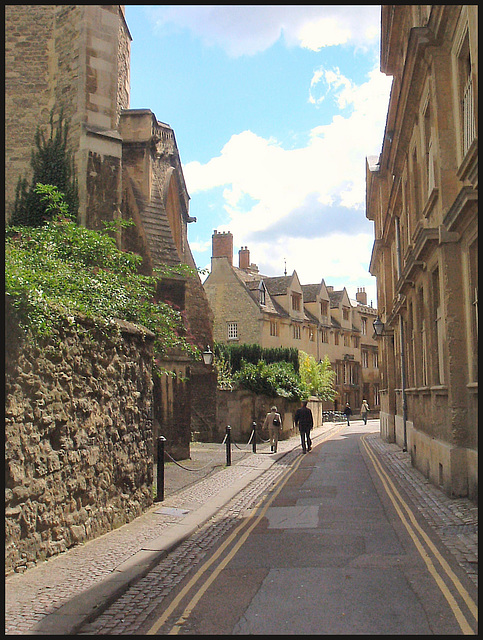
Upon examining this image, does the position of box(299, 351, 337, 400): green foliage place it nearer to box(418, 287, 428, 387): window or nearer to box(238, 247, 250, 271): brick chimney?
box(238, 247, 250, 271): brick chimney

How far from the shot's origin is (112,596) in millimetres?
5684

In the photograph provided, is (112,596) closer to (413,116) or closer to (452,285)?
(452,285)

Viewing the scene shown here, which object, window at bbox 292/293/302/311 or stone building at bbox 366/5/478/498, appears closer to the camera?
stone building at bbox 366/5/478/498

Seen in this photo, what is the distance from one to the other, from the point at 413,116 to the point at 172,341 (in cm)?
787

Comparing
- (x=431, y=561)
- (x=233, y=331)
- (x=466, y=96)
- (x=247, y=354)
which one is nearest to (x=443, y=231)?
(x=466, y=96)

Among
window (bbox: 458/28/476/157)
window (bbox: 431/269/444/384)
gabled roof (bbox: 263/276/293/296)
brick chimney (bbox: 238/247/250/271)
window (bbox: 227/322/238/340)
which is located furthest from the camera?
brick chimney (bbox: 238/247/250/271)

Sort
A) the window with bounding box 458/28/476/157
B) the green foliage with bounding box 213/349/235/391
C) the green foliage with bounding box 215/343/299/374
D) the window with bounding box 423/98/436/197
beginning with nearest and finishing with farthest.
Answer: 1. the window with bounding box 458/28/476/157
2. the window with bounding box 423/98/436/197
3. the green foliage with bounding box 213/349/235/391
4. the green foliage with bounding box 215/343/299/374

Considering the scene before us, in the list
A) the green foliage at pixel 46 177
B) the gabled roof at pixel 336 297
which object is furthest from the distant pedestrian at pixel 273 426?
the gabled roof at pixel 336 297

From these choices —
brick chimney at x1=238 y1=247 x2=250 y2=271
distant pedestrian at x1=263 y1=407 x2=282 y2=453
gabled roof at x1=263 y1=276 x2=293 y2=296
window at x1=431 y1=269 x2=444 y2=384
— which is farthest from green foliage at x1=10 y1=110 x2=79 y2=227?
brick chimney at x1=238 y1=247 x2=250 y2=271

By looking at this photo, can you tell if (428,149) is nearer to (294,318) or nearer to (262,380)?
(262,380)

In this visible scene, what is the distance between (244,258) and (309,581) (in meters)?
53.5

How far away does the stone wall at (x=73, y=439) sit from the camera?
6.31 m

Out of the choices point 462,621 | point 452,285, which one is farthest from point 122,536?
point 452,285

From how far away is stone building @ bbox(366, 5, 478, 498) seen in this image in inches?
409
